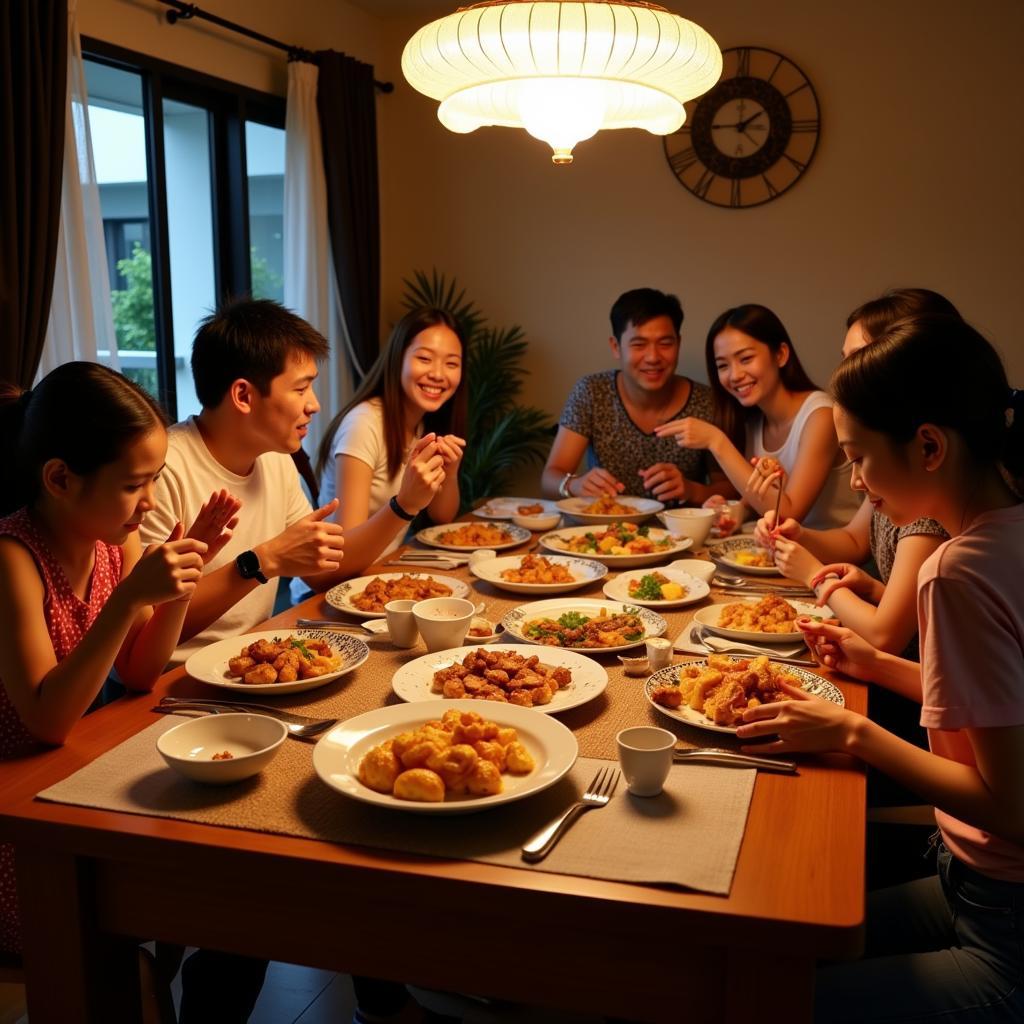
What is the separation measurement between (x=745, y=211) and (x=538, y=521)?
95.7 inches

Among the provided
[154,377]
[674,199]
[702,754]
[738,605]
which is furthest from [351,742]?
[674,199]

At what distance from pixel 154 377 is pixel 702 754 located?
3.17 m

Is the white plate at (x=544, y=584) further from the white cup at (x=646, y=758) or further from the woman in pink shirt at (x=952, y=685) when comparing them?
the white cup at (x=646, y=758)

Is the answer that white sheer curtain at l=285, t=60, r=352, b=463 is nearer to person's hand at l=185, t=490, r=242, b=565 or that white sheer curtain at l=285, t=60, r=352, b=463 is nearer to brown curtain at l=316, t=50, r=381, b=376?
brown curtain at l=316, t=50, r=381, b=376

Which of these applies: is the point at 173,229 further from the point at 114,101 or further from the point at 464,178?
the point at 464,178

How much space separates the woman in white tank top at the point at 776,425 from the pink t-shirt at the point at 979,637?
4.99 ft

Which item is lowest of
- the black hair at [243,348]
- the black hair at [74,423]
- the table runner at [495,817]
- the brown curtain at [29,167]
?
the table runner at [495,817]

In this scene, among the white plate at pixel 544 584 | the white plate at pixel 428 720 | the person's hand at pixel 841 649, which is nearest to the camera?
the white plate at pixel 428 720

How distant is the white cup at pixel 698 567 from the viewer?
2338 mm

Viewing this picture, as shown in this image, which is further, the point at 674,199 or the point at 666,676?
the point at 674,199

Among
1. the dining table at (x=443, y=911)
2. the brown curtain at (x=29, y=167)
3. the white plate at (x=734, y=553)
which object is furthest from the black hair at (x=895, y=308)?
the brown curtain at (x=29, y=167)

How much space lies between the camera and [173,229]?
4160 mm

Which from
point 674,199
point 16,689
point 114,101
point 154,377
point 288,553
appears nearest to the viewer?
point 16,689

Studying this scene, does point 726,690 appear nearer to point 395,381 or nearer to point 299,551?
point 299,551
